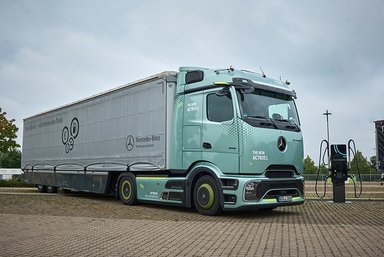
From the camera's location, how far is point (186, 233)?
7.50 metres

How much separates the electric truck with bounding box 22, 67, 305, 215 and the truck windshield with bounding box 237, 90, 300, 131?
0.03 meters

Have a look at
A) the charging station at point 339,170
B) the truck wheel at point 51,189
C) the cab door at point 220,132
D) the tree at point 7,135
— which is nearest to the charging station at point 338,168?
the charging station at point 339,170

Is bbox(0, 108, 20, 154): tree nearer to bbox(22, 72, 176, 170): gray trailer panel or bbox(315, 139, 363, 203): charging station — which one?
bbox(22, 72, 176, 170): gray trailer panel

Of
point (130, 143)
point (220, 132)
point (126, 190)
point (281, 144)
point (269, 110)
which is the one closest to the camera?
point (220, 132)

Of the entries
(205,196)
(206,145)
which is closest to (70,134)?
(206,145)

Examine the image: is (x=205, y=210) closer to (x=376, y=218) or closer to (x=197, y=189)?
(x=197, y=189)

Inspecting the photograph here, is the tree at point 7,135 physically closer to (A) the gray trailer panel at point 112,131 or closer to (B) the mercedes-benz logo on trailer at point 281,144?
(A) the gray trailer panel at point 112,131

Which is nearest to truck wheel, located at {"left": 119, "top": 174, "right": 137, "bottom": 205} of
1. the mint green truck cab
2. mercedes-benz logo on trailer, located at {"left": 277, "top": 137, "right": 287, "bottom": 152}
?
the mint green truck cab

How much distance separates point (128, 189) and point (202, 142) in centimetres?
360

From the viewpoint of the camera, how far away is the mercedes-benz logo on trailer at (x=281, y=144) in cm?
999

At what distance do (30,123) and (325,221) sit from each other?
16.3 m

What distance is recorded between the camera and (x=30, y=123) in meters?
21.1

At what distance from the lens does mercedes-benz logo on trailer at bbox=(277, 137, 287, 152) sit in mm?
9991

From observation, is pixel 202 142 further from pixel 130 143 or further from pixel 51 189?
pixel 51 189
